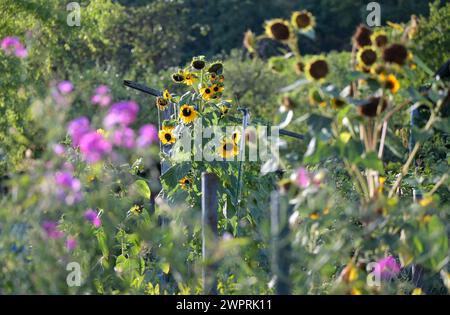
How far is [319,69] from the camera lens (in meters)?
2.79

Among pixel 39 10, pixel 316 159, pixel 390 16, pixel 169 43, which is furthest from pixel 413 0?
pixel 316 159

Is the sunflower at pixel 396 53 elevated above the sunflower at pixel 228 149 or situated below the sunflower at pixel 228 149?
above

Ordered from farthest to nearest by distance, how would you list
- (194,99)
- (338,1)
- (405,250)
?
(338,1)
(194,99)
(405,250)

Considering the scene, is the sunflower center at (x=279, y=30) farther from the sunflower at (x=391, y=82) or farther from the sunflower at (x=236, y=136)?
the sunflower at (x=236, y=136)

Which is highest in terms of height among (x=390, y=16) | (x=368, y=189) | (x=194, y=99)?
(x=390, y=16)

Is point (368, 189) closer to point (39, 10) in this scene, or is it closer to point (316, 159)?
point (316, 159)

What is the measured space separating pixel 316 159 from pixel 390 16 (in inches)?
969

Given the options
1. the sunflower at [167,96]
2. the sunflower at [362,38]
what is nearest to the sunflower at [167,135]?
the sunflower at [167,96]

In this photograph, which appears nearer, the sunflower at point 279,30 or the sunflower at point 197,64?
the sunflower at point 279,30

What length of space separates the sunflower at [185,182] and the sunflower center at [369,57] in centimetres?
170

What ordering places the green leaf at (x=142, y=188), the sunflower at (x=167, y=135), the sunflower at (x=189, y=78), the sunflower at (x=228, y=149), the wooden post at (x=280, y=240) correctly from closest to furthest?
the wooden post at (x=280, y=240), the green leaf at (x=142, y=188), the sunflower at (x=228, y=149), the sunflower at (x=167, y=135), the sunflower at (x=189, y=78)

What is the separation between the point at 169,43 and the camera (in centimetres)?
1933

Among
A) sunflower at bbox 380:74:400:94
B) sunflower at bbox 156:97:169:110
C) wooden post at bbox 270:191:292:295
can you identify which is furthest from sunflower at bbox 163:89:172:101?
wooden post at bbox 270:191:292:295

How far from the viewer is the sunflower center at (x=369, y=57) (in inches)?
111
